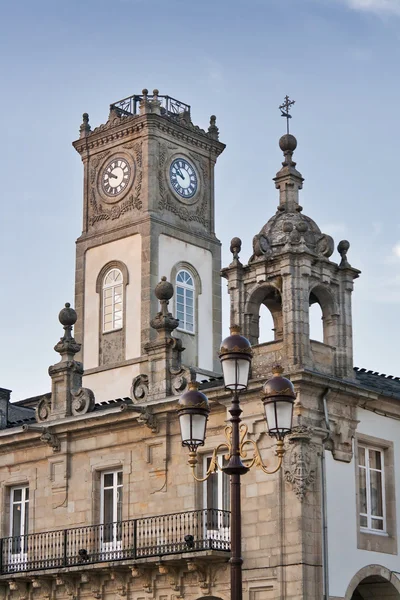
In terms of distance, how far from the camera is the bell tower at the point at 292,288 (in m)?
27.5

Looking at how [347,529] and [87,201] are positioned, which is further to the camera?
[87,201]

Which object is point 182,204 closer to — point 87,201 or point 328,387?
point 87,201

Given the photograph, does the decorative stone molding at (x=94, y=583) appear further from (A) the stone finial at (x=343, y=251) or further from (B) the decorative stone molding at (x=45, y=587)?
(A) the stone finial at (x=343, y=251)

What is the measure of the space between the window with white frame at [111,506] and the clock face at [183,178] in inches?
541

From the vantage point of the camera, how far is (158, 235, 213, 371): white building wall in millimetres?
40438

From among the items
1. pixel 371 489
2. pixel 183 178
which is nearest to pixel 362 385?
pixel 371 489

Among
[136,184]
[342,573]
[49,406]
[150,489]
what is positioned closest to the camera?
[342,573]

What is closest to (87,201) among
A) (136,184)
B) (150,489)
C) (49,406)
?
(136,184)

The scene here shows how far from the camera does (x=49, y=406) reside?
106ft

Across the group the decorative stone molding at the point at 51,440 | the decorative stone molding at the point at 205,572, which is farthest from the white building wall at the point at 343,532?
the decorative stone molding at the point at 51,440

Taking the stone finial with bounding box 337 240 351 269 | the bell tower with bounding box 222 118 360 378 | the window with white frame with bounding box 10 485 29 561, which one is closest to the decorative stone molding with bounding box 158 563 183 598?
the bell tower with bounding box 222 118 360 378

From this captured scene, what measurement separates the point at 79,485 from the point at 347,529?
7.29 metres

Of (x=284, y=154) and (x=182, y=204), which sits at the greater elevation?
(x=182, y=204)

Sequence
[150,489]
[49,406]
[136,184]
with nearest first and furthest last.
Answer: [150,489], [49,406], [136,184]
